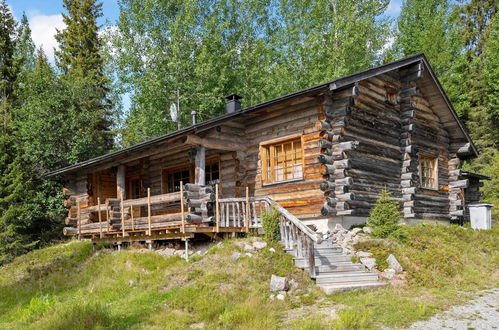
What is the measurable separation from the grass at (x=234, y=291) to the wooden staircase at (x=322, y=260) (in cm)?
26

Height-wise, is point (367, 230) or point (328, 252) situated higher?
point (367, 230)

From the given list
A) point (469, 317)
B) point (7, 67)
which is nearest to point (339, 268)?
point (469, 317)

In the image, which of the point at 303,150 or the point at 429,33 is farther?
the point at 429,33

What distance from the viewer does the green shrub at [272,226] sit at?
12.0m

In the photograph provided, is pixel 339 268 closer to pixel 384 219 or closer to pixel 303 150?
pixel 384 219

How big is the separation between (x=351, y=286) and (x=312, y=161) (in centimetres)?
489

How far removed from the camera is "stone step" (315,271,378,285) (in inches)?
402

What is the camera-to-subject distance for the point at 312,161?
45.7ft

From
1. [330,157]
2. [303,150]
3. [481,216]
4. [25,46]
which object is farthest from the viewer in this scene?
[25,46]

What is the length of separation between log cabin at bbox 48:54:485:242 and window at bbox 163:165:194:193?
0.15ft

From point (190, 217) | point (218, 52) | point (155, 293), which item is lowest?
point (155, 293)

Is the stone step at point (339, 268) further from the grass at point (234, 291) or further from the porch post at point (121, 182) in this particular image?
the porch post at point (121, 182)

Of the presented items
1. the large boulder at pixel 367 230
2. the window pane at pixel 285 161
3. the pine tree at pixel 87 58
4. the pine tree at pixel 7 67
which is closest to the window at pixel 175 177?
the window pane at pixel 285 161

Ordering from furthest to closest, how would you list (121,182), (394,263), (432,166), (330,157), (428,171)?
(432,166) → (428,171) → (121,182) → (330,157) → (394,263)
